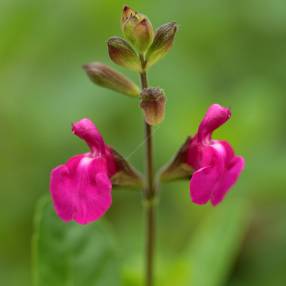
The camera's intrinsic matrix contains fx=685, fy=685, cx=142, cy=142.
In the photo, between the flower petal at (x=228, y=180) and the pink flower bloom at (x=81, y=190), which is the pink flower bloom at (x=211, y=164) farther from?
the pink flower bloom at (x=81, y=190)

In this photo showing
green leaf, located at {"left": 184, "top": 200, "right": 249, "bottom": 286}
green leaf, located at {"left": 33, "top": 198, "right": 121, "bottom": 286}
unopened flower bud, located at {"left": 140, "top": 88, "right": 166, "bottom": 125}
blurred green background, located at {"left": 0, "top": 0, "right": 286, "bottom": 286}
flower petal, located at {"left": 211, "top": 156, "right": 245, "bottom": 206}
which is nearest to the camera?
unopened flower bud, located at {"left": 140, "top": 88, "right": 166, "bottom": 125}

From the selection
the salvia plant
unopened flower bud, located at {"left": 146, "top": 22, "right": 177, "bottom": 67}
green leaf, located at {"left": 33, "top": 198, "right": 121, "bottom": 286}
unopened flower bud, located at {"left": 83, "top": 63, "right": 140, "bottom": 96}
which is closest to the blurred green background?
green leaf, located at {"left": 33, "top": 198, "right": 121, "bottom": 286}

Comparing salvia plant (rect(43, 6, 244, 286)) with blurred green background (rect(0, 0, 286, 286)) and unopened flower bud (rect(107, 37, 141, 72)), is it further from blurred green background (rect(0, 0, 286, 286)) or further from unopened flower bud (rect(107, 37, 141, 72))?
blurred green background (rect(0, 0, 286, 286))

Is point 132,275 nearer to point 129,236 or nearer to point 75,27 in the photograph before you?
point 129,236

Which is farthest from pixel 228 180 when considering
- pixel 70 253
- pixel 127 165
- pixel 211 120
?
pixel 70 253

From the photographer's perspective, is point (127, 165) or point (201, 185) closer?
point (201, 185)

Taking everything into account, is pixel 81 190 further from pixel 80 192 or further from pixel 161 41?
pixel 161 41
